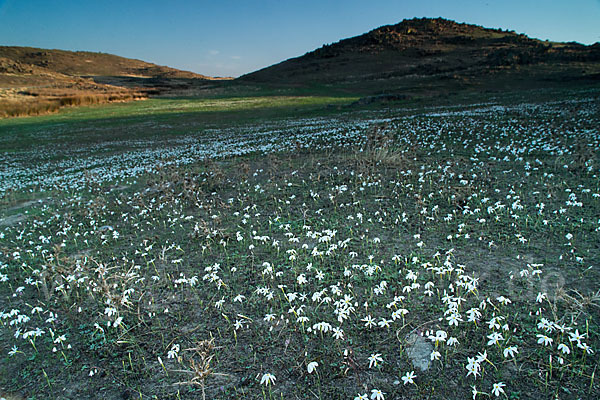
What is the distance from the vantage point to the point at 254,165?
15.7 meters

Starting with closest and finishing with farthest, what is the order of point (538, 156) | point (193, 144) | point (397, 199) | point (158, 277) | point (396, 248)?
point (158, 277) → point (396, 248) → point (397, 199) → point (538, 156) → point (193, 144)

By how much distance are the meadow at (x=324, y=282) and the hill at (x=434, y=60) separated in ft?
133

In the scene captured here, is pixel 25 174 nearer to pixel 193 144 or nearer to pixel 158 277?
pixel 193 144

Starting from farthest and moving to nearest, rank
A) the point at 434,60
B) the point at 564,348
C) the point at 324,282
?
the point at 434,60 → the point at 324,282 → the point at 564,348

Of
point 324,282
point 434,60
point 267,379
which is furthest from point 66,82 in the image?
point 267,379

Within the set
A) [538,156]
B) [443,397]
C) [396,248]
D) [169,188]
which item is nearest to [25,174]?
[169,188]

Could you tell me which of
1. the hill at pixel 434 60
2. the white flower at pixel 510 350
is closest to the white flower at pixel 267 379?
the white flower at pixel 510 350

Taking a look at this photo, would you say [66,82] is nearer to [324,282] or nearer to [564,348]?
[324,282]

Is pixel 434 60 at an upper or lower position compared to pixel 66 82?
upper

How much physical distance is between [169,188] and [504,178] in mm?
10891

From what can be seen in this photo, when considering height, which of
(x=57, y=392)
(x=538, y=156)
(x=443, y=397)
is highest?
(x=538, y=156)

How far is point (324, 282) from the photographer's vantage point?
19.4ft

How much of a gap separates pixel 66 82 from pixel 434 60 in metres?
96.7

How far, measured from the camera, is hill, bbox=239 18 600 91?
48875 mm
